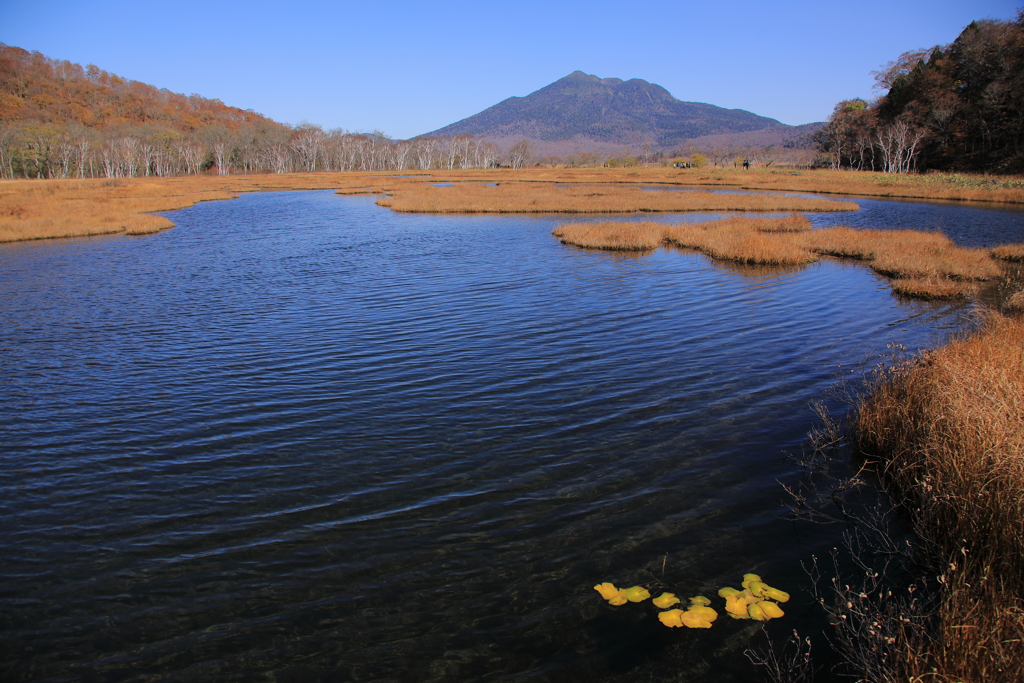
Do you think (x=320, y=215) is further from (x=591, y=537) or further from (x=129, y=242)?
(x=591, y=537)

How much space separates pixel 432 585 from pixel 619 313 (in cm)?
1316

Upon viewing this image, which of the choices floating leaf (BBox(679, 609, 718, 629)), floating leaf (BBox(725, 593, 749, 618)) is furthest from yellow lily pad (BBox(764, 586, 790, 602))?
floating leaf (BBox(679, 609, 718, 629))

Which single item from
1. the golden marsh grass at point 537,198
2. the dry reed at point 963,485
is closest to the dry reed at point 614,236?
the golden marsh grass at point 537,198

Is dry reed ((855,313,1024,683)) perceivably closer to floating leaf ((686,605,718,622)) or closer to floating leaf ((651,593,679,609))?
floating leaf ((686,605,718,622))

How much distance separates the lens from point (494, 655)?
5520mm

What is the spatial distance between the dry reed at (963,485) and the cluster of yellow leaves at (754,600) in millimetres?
1337

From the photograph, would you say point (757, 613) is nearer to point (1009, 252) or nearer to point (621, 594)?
point (621, 594)

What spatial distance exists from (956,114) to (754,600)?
103 metres

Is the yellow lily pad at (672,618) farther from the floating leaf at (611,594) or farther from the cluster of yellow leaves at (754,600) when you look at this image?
the cluster of yellow leaves at (754,600)

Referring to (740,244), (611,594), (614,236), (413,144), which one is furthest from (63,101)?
(611,594)

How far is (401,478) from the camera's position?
8.62 metres

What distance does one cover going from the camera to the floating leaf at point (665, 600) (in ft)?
19.7

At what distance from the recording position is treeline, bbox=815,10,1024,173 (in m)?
72.9

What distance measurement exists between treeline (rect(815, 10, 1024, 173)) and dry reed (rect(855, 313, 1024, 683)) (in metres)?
82.4
